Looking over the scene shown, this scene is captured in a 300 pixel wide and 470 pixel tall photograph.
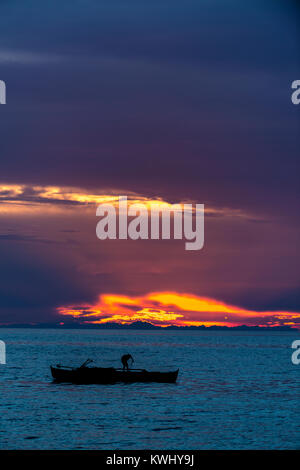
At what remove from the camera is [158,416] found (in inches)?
2085

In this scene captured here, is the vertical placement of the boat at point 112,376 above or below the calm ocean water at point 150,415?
above

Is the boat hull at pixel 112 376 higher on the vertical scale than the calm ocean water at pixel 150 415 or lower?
higher

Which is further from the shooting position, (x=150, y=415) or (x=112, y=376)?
(x=112, y=376)

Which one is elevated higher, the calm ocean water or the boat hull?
the boat hull

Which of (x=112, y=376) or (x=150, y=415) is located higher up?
(x=112, y=376)

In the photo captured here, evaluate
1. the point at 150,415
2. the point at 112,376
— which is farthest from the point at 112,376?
the point at 150,415

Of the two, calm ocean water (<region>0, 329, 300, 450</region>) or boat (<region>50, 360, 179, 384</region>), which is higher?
boat (<region>50, 360, 179, 384</region>)

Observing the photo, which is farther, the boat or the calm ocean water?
the boat

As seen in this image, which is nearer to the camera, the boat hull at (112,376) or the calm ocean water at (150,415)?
the calm ocean water at (150,415)

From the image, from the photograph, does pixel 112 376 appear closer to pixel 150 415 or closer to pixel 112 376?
pixel 112 376

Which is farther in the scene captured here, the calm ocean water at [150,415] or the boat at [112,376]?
the boat at [112,376]

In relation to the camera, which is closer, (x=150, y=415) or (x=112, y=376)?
(x=150, y=415)
